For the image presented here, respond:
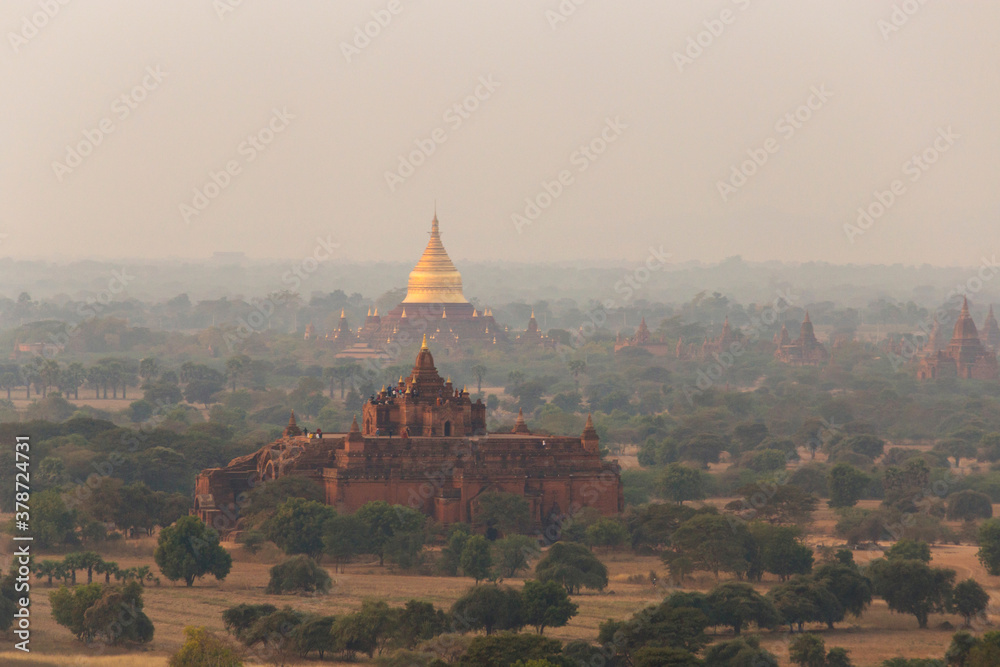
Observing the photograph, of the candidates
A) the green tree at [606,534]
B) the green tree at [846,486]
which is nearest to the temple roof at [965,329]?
the green tree at [846,486]

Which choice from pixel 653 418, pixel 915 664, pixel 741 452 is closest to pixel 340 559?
pixel 915 664

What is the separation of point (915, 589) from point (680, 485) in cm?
2659

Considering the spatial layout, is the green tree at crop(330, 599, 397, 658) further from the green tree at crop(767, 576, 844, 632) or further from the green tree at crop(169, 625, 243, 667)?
the green tree at crop(767, 576, 844, 632)

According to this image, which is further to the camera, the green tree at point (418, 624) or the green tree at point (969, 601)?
the green tree at point (969, 601)

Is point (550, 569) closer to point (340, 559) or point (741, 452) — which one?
point (340, 559)

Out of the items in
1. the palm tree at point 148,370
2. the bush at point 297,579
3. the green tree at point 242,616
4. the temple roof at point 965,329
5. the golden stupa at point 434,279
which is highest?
the golden stupa at point 434,279

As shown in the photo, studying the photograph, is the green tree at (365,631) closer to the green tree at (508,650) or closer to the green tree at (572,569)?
the green tree at (508,650)

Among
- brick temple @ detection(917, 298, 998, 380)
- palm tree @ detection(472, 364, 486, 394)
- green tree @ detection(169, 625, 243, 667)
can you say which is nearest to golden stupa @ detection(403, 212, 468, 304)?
palm tree @ detection(472, 364, 486, 394)

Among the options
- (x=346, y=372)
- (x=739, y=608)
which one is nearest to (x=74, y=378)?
(x=346, y=372)

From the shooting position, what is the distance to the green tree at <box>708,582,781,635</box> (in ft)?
201

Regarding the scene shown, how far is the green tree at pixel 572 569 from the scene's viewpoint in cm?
6825

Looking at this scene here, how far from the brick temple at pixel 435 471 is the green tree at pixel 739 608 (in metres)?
17.4

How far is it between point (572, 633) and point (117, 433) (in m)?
40.3

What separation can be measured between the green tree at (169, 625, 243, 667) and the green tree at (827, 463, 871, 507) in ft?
138
